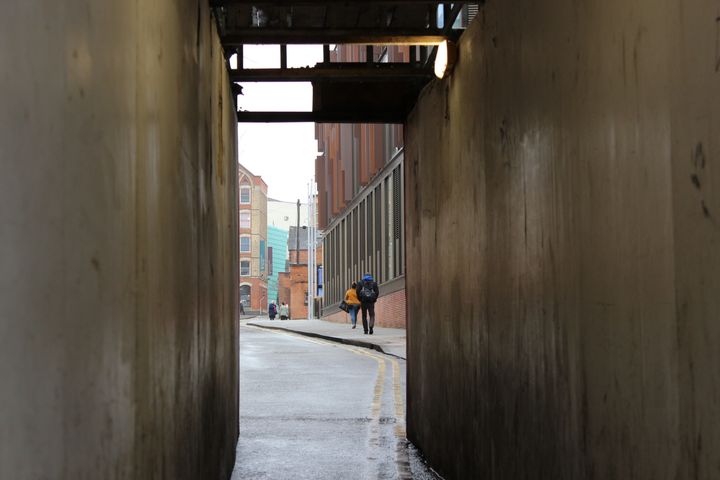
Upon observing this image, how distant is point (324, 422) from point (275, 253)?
101837 mm

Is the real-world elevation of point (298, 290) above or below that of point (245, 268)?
below

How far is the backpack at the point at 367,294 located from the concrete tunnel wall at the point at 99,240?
20617 mm

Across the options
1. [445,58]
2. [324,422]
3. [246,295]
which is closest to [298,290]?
[246,295]

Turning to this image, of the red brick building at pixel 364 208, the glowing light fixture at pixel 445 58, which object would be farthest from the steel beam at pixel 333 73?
the red brick building at pixel 364 208

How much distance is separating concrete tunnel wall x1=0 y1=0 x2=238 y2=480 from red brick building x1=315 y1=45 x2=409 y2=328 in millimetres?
15222

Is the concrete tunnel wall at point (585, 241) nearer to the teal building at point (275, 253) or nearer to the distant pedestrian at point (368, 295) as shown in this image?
the distant pedestrian at point (368, 295)

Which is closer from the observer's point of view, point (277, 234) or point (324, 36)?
point (324, 36)

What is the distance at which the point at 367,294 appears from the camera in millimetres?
25094

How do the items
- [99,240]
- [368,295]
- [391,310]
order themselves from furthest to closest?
[391,310] < [368,295] < [99,240]

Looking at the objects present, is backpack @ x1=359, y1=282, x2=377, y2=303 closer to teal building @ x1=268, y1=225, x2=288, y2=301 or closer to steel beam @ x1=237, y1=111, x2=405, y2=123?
steel beam @ x1=237, y1=111, x2=405, y2=123

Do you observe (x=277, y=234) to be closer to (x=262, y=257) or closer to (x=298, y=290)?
(x=262, y=257)

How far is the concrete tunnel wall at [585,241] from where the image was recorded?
2.50 m

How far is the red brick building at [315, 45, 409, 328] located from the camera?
27.4m

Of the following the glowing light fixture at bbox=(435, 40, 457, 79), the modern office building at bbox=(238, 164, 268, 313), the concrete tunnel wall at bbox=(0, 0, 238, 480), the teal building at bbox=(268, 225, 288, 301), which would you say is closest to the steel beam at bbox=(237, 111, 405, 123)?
the glowing light fixture at bbox=(435, 40, 457, 79)
